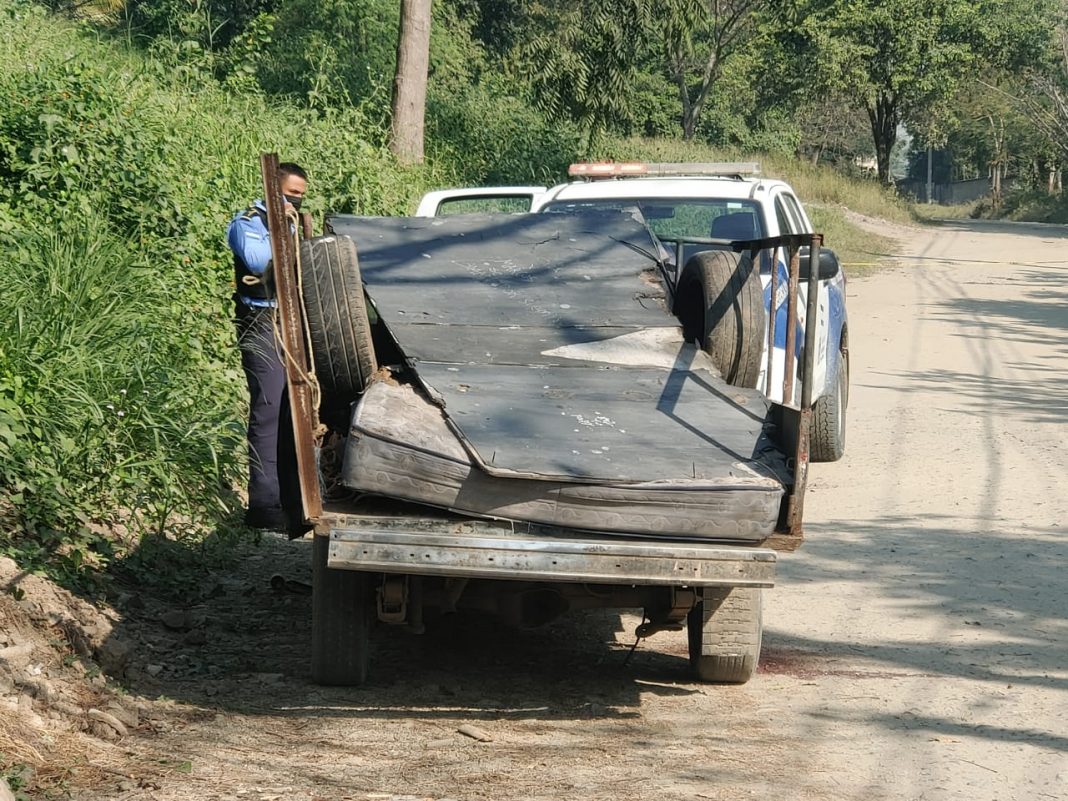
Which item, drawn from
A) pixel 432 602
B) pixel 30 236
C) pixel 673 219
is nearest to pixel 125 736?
pixel 432 602

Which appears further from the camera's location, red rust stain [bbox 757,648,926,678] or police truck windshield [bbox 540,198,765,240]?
police truck windshield [bbox 540,198,765,240]

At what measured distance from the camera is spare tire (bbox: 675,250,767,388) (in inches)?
223

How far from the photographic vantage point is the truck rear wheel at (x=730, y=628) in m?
4.96

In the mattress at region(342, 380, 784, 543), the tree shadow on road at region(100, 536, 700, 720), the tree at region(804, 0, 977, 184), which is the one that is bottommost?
the tree shadow on road at region(100, 536, 700, 720)

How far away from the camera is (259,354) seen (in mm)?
6422

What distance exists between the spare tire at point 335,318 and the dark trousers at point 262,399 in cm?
131

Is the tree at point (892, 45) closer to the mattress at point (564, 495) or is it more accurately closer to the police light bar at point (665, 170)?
the police light bar at point (665, 170)

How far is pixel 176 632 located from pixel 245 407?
8.53ft

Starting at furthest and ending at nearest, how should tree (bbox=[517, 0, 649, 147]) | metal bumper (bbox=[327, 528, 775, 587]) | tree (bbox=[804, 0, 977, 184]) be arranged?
tree (bbox=[804, 0, 977, 184])
tree (bbox=[517, 0, 649, 147])
metal bumper (bbox=[327, 528, 775, 587])

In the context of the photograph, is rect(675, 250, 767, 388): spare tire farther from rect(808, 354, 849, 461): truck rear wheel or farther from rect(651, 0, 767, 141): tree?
rect(651, 0, 767, 141): tree

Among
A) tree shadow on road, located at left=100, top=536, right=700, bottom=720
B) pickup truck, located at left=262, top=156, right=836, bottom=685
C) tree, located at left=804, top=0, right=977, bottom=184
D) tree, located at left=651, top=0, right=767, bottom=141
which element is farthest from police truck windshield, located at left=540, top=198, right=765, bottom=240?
tree, located at left=804, top=0, right=977, bottom=184

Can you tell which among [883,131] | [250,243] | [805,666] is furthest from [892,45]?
[805,666]

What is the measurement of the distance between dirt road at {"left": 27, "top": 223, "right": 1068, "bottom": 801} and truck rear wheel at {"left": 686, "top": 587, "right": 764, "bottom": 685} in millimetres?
145

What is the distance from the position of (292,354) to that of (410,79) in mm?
12398
